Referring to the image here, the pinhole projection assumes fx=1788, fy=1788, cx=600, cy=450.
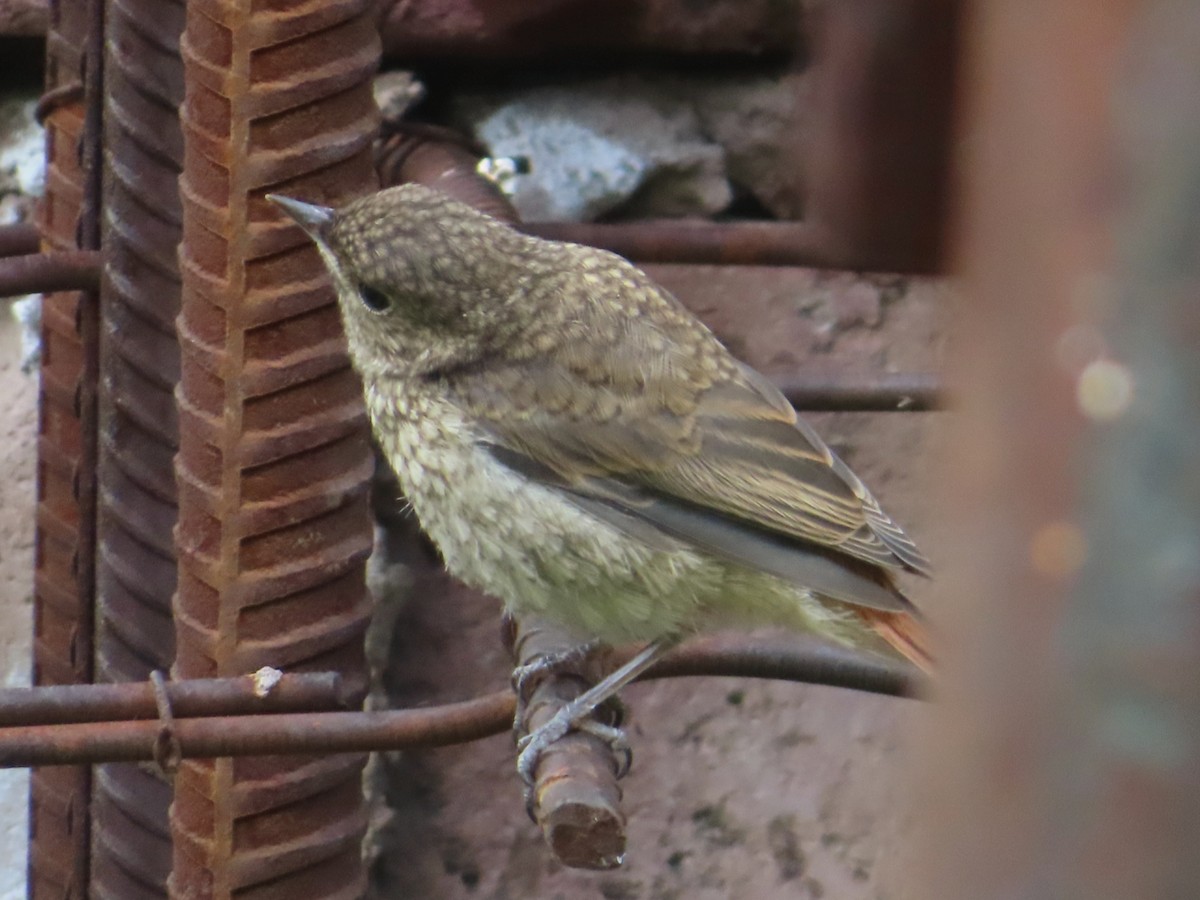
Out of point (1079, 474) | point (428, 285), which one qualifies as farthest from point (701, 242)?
point (1079, 474)

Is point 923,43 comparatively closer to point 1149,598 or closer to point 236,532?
point 1149,598

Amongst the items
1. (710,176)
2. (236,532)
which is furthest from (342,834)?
(710,176)

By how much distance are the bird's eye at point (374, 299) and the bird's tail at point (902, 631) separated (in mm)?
785

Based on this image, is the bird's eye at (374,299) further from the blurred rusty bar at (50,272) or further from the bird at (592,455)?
the blurred rusty bar at (50,272)

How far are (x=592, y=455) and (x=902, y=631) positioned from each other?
48 cm

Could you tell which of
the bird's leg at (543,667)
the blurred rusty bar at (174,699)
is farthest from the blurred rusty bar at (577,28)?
the blurred rusty bar at (174,699)

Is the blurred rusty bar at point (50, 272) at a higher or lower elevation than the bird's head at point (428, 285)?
higher

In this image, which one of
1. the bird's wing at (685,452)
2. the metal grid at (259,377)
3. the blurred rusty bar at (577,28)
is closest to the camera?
the metal grid at (259,377)

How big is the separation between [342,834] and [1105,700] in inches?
75.0

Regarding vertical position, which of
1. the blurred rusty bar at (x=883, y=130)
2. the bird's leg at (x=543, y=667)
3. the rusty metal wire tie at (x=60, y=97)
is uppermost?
the blurred rusty bar at (x=883, y=130)

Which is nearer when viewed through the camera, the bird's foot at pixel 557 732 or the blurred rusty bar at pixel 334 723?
the blurred rusty bar at pixel 334 723

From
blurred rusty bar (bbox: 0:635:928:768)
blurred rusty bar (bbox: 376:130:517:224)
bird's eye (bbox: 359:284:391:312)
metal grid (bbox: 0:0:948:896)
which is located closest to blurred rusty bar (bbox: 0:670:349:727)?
blurred rusty bar (bbox: 0:635:928:768)

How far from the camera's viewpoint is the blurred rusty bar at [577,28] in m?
2.88

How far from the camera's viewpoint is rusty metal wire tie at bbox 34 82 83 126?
264cm
